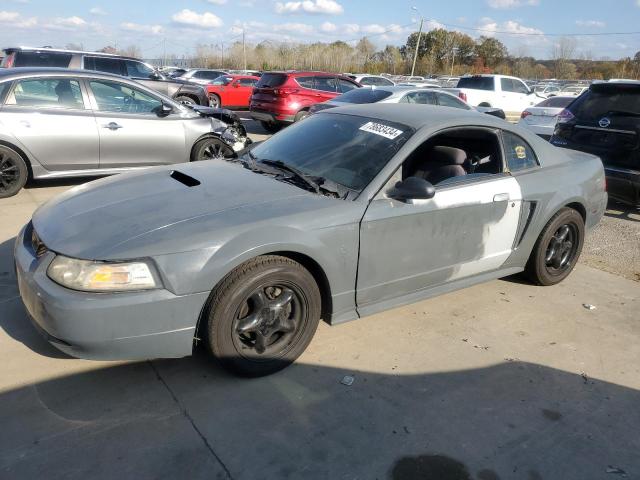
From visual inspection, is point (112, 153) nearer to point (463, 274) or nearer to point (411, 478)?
point (463, 274)

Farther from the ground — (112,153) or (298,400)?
(112,153)

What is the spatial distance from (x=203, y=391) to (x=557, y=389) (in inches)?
81.1

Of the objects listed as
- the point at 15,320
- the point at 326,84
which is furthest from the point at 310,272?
the point at 326,84

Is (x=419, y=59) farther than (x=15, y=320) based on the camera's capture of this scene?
Yes

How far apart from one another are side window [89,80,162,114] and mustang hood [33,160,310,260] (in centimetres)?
347

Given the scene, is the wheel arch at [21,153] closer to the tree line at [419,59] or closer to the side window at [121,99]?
the side window at [121,99]

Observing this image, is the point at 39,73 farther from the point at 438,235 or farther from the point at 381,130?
the point at 438,235

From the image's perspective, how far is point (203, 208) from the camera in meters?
2.92

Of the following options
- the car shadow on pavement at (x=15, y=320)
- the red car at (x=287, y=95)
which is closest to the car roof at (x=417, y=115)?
the car shadow on pavement at (x=15, y=320)

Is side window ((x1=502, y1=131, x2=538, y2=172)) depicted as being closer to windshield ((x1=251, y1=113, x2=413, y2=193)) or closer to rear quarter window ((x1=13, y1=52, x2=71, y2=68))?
windshield ((x1=251, y1=113, x2=413, y2=193))

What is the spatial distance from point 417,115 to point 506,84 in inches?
621

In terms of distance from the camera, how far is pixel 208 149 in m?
7.42

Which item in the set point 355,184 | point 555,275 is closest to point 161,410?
point 355,184

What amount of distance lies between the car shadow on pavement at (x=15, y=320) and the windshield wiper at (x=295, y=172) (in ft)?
5.81
